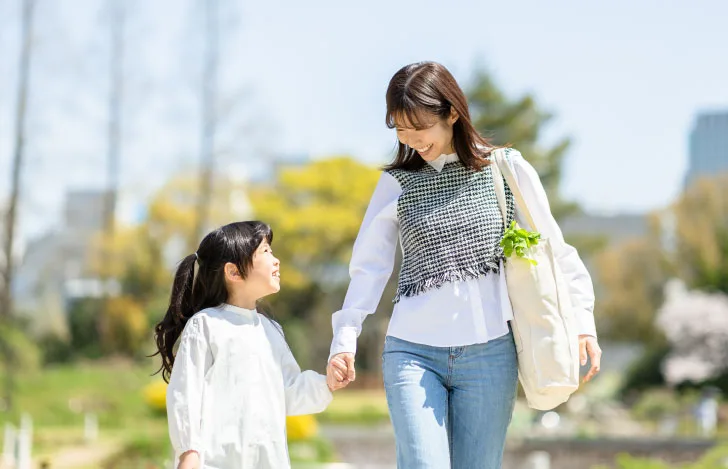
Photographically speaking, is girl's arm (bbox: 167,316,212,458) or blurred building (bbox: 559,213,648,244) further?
blurred building (bbox: 559,213,648,244)

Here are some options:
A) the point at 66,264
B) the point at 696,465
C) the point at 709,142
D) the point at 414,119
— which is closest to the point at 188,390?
the point at 414,119

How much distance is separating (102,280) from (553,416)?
469 inches

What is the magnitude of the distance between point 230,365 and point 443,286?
2.06ft

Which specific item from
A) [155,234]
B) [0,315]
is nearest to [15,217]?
[0,315]

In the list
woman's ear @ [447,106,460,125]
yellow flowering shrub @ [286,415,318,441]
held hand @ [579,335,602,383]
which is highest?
woman's ear @ [447,106,460,125]

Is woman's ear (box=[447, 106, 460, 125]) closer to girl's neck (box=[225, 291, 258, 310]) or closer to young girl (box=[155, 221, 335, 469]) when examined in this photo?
young girl (box=[155, 221, 335, 469])

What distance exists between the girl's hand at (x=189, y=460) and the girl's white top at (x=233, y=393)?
0.02 metres

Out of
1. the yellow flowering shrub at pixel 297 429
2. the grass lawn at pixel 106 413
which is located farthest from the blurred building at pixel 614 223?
the yellow flowering shrub at pixel 297 429

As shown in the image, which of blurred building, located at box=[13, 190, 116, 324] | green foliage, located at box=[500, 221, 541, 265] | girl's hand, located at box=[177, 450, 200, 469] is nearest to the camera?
girl's hand, located at box=[177, 450, 200, 469]

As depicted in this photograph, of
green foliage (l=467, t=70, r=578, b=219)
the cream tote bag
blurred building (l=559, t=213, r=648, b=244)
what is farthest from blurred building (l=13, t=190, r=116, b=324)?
the cream tote bag

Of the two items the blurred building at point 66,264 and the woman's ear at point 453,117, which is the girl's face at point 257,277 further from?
the blurred building at point 66,264

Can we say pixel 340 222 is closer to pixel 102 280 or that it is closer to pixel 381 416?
pixel 102 280

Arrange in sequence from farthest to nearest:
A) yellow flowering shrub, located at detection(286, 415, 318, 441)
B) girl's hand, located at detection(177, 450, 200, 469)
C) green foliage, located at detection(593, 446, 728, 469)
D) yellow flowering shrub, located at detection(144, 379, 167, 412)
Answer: yellow flowering shrub, located at detection(144, 379, 167, 412), yellow flowering shrub, located at detection(286, 415, 318, 441), green foliage, located at detection(593, 446, 728, 469), girl's hand, located at detection(177, 450, 200, 469)

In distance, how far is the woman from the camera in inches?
121
